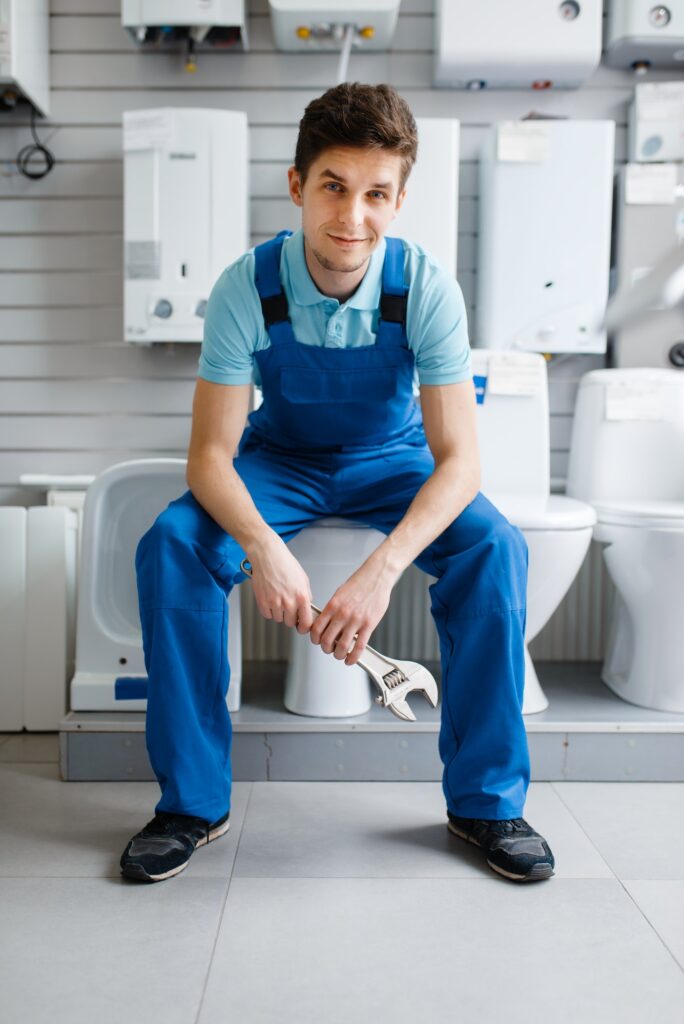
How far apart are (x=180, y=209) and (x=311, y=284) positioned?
1045 millimetres

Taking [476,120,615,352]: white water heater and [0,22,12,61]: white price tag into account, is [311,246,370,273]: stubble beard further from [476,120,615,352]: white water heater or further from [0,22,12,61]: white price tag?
[0,22,12,61]: white price tag

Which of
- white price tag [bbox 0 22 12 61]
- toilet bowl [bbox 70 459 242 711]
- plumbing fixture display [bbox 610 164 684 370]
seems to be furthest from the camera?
plumbing fixture display [bbox 610 164 684 370]

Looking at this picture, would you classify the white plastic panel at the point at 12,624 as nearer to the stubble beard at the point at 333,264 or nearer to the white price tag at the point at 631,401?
the stubble beard at the point at 333,264

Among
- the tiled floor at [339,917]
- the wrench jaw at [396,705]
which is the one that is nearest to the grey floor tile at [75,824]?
the tiled floor at [339,917]

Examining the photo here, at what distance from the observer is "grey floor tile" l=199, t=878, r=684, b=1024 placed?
4.08 feet

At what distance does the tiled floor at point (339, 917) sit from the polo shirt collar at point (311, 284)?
103cm

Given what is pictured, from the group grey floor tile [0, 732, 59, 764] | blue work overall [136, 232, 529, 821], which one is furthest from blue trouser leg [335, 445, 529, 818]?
grey floor tile [0, 732, 59, 764]

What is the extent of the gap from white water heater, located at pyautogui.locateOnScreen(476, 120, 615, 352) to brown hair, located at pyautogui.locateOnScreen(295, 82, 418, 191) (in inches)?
44.5

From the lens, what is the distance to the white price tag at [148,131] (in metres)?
2.67

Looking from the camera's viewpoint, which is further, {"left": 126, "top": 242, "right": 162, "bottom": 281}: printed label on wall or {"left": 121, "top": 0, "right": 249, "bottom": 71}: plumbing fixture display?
{"left": 126, "top": 242, "right": 162, "bottom": 281}: printed label on wall

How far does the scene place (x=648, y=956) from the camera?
138 centimetres

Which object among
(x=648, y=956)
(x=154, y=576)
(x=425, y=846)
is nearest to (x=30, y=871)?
(x=154, y=576)

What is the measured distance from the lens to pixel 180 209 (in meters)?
2.69

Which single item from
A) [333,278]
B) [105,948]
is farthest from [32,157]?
[105,948]
